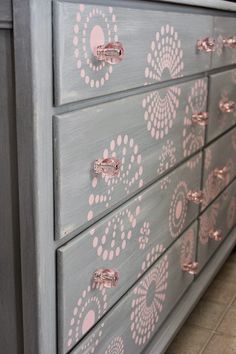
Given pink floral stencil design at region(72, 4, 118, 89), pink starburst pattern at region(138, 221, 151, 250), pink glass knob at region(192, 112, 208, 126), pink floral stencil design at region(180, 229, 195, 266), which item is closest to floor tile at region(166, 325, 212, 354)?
pink floral stencil design at region(180, 229, 195, 266)

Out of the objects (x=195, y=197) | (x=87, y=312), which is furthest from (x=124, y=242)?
(x=195, y=197)

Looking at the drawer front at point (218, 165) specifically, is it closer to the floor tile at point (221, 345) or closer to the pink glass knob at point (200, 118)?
the pink glass knob at point (200, 118)

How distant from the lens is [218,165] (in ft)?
5.45

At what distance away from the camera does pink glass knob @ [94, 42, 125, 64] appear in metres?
0.88

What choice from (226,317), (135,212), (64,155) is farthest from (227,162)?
(64,155)

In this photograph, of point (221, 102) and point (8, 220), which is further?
point (221, 102)

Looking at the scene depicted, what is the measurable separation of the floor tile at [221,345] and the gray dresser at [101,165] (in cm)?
15

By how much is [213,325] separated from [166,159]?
25.6 inches

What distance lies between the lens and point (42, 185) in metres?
0.80

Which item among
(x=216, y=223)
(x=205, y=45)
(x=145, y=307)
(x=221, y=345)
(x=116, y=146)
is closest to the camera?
(x=116, y=146)

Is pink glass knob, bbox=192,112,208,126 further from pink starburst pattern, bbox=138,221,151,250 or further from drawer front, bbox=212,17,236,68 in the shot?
pink starburst pattern, bbox=138,221,151,250

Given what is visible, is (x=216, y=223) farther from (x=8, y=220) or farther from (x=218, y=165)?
(x=8, y=220)

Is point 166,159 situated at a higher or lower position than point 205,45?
lower

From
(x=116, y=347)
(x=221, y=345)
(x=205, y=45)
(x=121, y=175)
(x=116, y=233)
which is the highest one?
(x=205, y=45)
